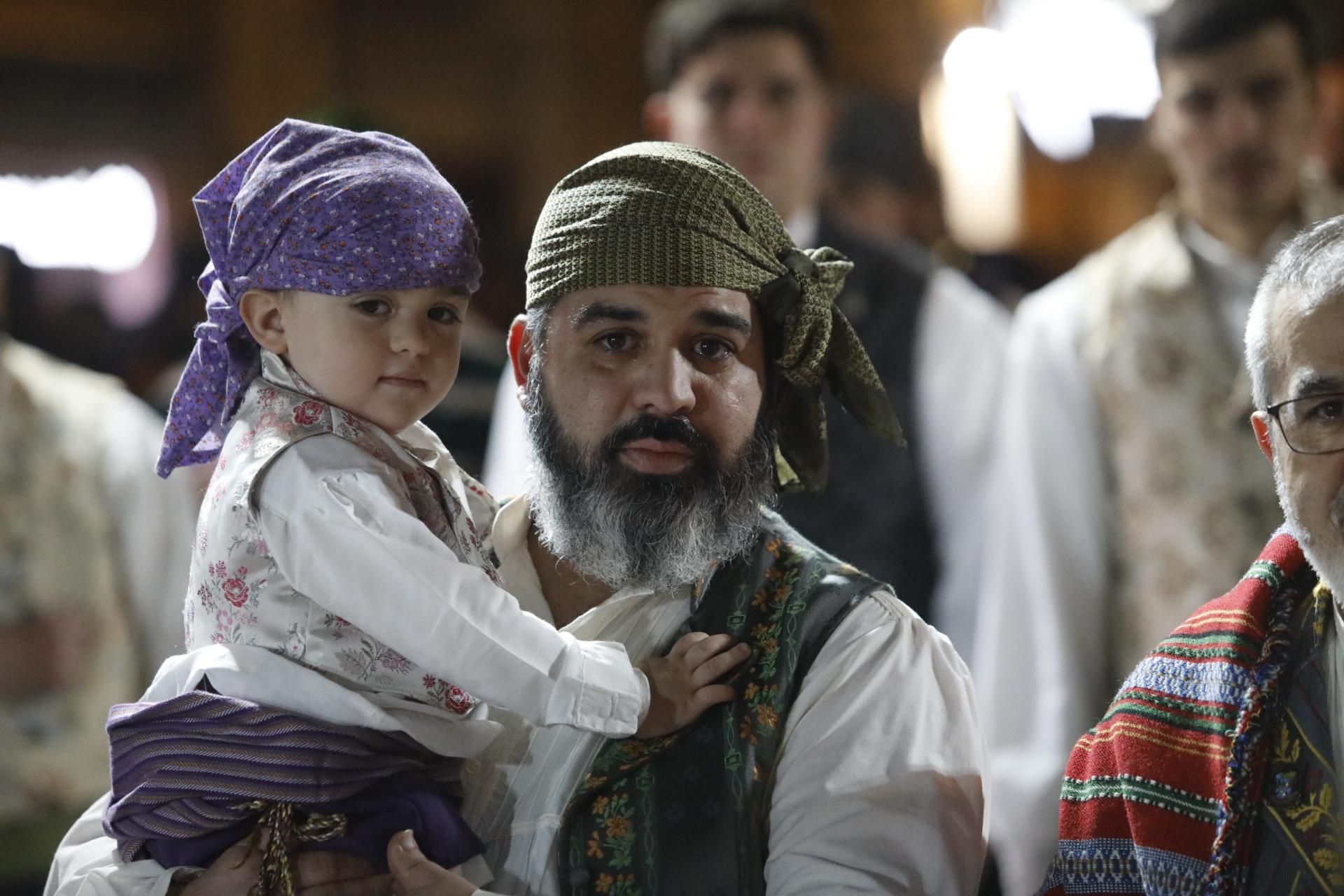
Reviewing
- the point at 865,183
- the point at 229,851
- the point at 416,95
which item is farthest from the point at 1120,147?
the point at 229,851

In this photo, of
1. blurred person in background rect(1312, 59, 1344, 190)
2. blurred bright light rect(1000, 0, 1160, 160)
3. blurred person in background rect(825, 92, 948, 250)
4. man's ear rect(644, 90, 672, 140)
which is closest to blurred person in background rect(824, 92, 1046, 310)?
blurred person in background rect(825, 92, 948, 250)

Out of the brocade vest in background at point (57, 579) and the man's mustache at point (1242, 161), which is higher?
the man's mustache at point (1242, 161)

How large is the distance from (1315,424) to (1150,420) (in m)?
1.94

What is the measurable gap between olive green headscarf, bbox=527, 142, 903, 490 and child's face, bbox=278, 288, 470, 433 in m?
0.23

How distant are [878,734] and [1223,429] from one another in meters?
1.95

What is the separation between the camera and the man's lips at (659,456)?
2.59m

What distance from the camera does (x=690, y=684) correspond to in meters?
2.43

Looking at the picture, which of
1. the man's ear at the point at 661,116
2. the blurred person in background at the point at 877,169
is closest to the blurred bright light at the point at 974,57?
the blurred person in background at the point at 877,169

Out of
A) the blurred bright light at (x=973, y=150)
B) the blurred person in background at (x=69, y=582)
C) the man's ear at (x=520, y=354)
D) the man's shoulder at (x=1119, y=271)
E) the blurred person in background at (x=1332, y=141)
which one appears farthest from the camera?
the blurred bright light at (x=973, y=150)

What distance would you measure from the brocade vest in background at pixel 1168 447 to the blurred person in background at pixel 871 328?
16.2 inches

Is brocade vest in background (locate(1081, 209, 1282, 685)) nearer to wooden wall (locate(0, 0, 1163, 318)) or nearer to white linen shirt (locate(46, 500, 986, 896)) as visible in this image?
white linen shirt (locate(46, 500, 986, 896))

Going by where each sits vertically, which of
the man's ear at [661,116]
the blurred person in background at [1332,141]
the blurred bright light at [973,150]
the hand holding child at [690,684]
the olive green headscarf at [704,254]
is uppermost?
the blurred bright light at [973,150]

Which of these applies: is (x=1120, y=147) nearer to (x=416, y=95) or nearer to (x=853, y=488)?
(x=416, y=95)

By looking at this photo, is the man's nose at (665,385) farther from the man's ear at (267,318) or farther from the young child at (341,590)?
the man's ear at (267,318)
